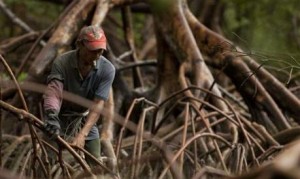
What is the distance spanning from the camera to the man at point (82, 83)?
4.75m

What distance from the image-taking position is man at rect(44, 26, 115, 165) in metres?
4.75

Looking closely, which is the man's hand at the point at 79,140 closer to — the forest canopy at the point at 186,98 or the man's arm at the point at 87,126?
the man's arm at the point at 87,126

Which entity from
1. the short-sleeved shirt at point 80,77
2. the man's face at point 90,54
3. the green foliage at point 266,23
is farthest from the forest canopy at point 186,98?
the man's face at point 90,54

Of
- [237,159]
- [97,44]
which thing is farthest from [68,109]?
[237,159]

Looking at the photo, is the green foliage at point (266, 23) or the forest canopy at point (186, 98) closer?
the forest canopy at point (186, 98)

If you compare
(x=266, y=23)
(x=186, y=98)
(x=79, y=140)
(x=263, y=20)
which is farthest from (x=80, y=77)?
(x=263, y=20)

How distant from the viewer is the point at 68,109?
5.18 meters

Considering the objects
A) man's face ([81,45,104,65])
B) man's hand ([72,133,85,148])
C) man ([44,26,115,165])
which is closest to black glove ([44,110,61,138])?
man ([44,26,115,165])

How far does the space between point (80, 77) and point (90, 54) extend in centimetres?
32

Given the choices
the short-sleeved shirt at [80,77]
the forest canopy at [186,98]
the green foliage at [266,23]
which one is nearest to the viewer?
the short-sleeved shirt at [80,77]

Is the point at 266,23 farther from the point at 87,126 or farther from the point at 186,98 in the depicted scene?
the point at 87,126

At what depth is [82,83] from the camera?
16.6ft

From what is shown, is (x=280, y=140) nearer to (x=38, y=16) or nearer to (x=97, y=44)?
(x=97, y=44)

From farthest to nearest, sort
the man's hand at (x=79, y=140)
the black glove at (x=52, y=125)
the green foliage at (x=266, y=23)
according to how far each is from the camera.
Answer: the green foliage at (x=266, y=23) → the man's hand at (x=79, y=140) → the black glove at (x=52, y=125)
